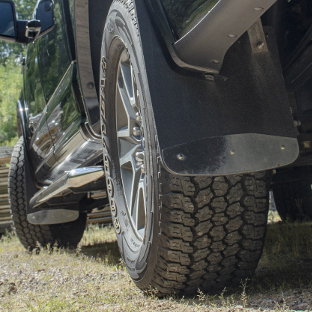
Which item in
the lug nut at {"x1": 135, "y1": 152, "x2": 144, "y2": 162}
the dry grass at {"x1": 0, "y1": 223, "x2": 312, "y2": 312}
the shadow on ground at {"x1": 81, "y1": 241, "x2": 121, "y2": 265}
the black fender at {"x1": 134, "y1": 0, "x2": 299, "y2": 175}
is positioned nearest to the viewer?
the black fender at {"x1": 134, "y1": 0, "x2": 299, "y2": 175}

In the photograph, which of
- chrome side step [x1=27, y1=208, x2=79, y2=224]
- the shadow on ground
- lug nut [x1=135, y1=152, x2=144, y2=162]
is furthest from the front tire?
chrome side step [x1=27, y1=208, x2=79, y2=224]

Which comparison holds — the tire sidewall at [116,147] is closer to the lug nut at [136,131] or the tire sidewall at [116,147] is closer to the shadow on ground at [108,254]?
the lug nut at [136,131]

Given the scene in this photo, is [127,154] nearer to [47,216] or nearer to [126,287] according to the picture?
[126,287]

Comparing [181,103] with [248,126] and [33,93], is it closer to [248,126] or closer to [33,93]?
[248,126]

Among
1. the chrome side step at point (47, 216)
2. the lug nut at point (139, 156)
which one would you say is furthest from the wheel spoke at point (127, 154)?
the chrome side step at point (47, 216)

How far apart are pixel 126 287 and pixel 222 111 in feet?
3.47

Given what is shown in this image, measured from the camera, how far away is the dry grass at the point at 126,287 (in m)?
1.55

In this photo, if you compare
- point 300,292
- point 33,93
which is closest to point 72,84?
point 33,93

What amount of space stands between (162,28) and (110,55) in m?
0.55

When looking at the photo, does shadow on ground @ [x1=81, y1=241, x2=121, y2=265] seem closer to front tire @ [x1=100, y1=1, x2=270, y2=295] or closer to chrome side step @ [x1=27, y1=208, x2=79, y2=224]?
chrome side step @ [x1=27, y1=208, x2=79, y2=224]

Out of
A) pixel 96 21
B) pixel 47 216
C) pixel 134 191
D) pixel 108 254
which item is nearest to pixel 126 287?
pixel 134 191

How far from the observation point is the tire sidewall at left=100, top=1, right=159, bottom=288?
1.42 m

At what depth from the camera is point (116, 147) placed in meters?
1.99

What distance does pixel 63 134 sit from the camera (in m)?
2.62
